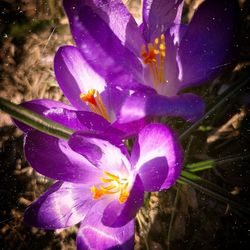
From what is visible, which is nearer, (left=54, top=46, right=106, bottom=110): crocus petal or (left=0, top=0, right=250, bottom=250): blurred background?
(left=54, top=46, right=106, bottom=110): crocus petal

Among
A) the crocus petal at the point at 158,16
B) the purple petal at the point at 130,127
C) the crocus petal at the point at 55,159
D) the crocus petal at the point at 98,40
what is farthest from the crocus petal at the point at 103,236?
the crocus petal at the point at 158,16

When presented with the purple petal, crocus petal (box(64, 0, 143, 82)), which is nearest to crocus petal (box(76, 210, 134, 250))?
the purple petal

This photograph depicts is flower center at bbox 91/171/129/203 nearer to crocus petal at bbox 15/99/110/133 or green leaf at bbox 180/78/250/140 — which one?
crocus petal at bbox 15/99/110/133

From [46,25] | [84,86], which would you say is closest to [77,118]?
[84,86]

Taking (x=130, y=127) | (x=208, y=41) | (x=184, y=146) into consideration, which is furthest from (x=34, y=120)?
(x=184, y=146)

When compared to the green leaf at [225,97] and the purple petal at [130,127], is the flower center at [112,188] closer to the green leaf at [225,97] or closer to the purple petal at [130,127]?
the purple petal at [130,127]

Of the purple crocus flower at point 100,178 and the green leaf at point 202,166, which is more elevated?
the purple crocus flower at point 100,178

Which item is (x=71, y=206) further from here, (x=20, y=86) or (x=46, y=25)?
(x=46, y=25)
